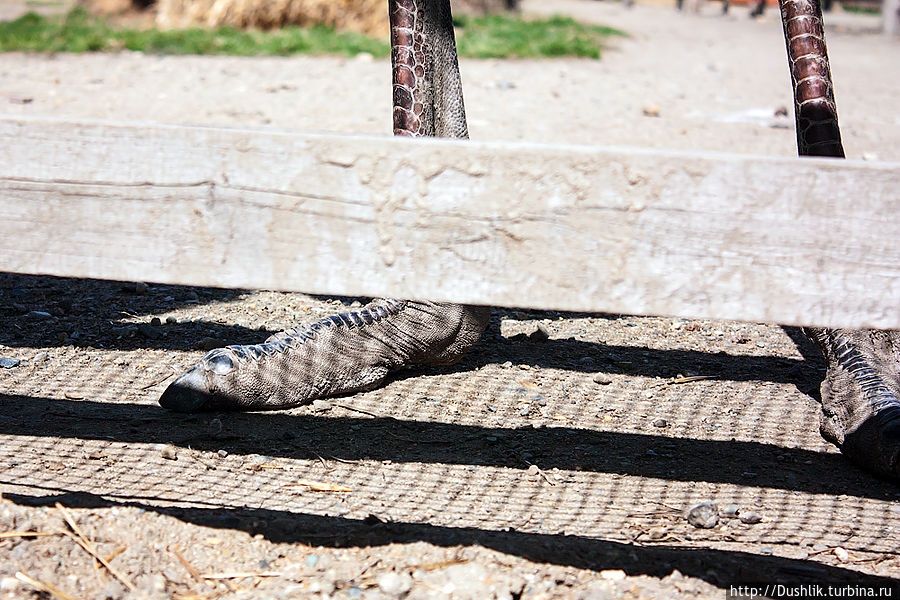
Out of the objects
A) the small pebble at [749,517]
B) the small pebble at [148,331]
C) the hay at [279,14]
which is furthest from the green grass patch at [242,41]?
the small pebble at [749,517]

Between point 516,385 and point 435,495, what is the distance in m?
0.77

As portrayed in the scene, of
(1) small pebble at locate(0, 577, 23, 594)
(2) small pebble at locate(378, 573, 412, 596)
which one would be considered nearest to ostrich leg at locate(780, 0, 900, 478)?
(2) small pebble at locate(378, 573, 412, 596)

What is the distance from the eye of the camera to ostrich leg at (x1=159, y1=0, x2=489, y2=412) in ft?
8.21

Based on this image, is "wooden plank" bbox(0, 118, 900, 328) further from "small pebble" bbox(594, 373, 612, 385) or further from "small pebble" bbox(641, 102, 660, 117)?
"small pebble" bbox(641, 102, 660, 117)

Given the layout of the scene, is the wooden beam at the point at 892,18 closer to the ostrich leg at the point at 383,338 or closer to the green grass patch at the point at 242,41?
the green grass patch at the point at 242,41

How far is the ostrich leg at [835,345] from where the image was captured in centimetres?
240

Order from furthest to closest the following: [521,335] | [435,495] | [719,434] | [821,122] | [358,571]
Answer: [521,335], [821,122], [719,434], [435,495], [358,571]

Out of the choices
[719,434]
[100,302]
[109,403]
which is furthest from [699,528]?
[100,302]

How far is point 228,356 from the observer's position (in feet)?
8.29

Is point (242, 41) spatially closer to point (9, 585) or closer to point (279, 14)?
point (279, 14)

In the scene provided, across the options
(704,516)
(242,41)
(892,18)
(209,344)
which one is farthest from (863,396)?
(892,18)

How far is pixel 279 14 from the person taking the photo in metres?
9.60

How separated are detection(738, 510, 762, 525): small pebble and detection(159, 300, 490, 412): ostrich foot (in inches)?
42.0

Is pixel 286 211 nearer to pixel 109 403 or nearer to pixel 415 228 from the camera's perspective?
pixel 415 228
